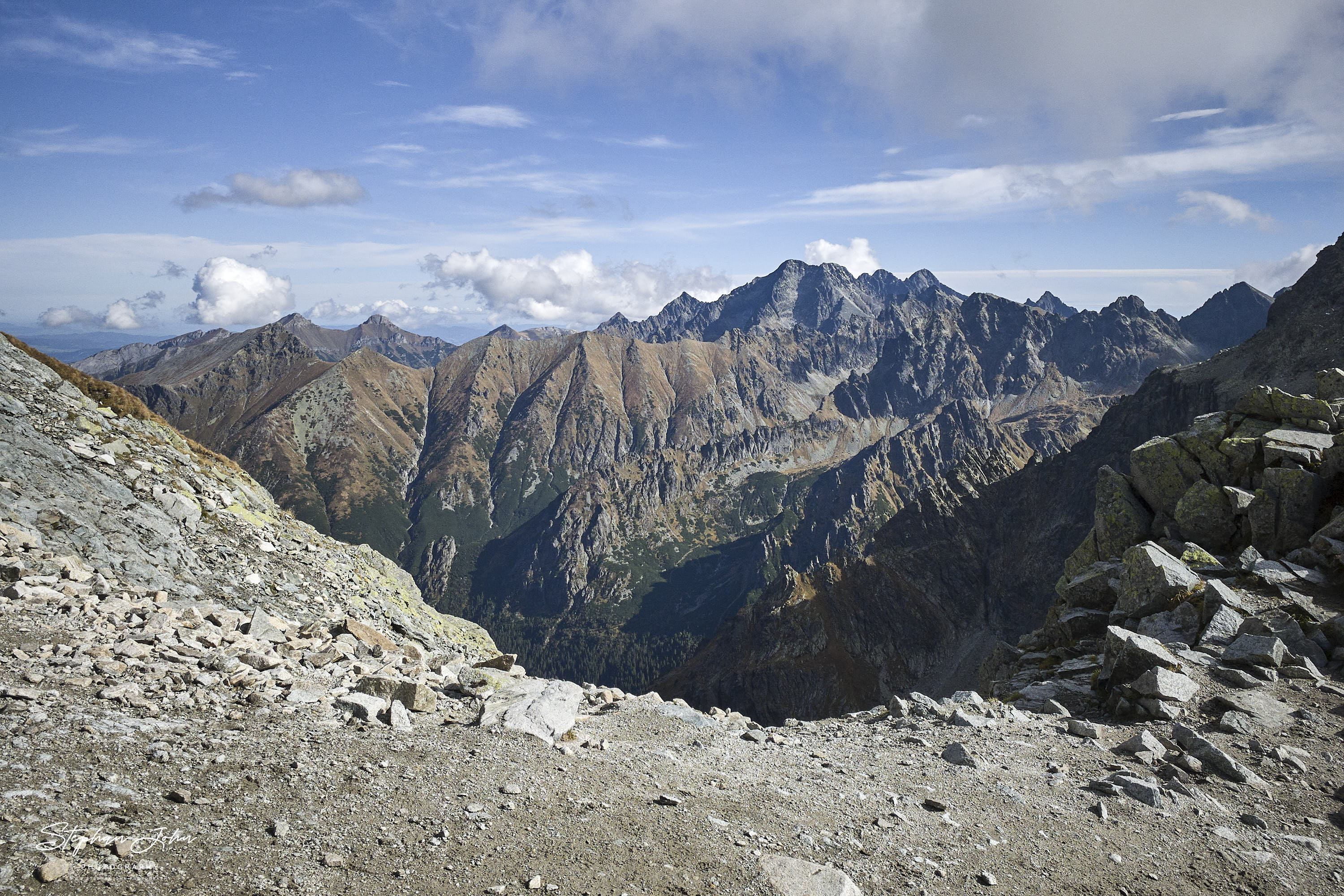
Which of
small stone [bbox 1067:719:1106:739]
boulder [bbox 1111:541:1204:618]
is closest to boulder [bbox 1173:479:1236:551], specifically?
boulder [bbox 1111:541:1204:618]

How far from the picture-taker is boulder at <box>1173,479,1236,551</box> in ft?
86.5

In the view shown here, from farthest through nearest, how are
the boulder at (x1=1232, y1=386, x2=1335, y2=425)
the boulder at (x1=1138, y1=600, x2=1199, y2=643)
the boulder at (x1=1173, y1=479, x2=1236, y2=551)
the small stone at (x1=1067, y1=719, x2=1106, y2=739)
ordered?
the boulder at (x1=1232, y1=386, x2=1335, y2=425) < the boulder at (x1=1173, y1=479, x2=1236, y2=551) < the boulder at (x1=1138, y1=600, x2=1199, y2=643) < the small stone at (x1=1067, y1=719, x2=1106, y2=739)

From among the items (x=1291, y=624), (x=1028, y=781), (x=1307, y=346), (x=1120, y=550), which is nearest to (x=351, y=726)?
(x=1028, y=781)

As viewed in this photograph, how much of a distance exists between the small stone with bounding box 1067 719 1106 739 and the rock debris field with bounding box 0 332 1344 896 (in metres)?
0.05

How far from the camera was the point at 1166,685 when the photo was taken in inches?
682

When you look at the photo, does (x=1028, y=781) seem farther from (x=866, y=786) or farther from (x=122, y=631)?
(x=122, y=631)

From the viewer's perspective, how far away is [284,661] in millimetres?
15172

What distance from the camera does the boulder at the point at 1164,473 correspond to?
3009cm

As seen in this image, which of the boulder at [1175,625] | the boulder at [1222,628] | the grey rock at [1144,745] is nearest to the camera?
the grey rock at [1144,745]

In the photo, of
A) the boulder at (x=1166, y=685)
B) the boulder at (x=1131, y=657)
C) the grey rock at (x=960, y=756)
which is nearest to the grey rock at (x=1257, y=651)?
the boulder at (x=1131, y=657)

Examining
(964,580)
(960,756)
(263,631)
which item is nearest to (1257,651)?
(960,756)

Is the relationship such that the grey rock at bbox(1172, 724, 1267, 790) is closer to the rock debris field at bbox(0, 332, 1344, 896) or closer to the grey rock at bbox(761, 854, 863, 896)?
the rock debris field at bbox(0, 332, 1344, 896)

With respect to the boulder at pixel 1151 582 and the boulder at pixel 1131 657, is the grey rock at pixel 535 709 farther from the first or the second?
the boulder at pixel 1151 582
